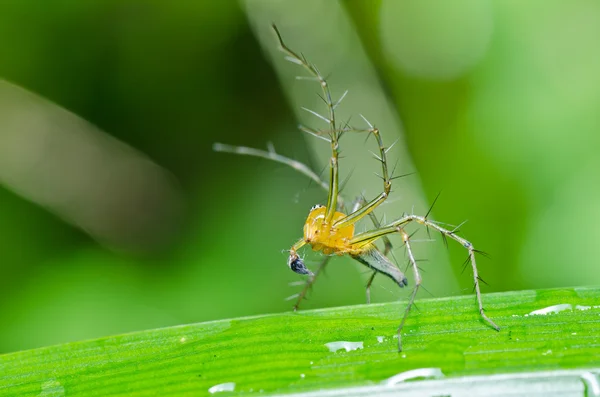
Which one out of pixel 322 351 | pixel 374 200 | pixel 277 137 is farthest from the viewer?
pixel 277 137

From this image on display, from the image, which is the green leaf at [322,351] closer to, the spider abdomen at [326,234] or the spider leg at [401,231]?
the spider leg at [401,231]

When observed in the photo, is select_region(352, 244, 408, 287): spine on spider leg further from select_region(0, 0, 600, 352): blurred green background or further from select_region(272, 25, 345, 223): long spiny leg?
select_region(0, 0, 600, 352): blurred green background

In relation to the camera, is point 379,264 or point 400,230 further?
point 379,264

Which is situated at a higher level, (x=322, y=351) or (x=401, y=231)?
(x=401, y=231)

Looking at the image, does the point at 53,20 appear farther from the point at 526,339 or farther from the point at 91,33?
the point at 526,339

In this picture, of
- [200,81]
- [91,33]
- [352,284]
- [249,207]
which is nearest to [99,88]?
[91,33]

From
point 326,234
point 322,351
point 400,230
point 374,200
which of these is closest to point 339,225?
point 326,234

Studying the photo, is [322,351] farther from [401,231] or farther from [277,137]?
[277,137]

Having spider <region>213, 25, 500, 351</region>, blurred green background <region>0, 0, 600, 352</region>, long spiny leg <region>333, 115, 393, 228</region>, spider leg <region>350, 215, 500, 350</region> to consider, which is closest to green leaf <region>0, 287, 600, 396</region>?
spider leg <region>350, 215, 500, 350</region>
